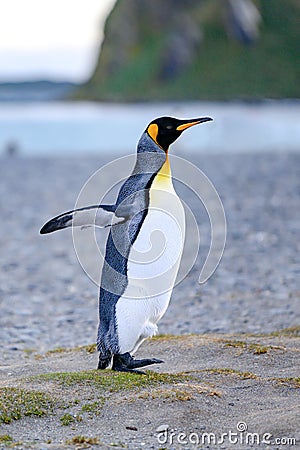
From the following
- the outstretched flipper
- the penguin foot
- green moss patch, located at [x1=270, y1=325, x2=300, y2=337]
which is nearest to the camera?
the outstretched flipper

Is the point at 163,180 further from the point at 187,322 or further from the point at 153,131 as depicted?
the point at 187,322

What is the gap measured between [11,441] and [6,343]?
261 cm

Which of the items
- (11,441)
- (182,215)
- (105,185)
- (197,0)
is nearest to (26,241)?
(105,185)

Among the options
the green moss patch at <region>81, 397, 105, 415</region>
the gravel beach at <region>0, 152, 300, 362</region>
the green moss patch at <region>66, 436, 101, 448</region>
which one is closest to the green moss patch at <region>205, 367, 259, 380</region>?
the green moss patch at <region>81, 397, 105, 415</region>

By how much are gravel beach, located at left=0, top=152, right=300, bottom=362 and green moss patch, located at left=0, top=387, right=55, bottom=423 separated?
1.56 meters

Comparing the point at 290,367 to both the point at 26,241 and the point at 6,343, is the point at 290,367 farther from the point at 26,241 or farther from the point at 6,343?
the point at 26,241

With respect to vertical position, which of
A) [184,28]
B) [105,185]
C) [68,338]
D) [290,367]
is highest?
[290,367]

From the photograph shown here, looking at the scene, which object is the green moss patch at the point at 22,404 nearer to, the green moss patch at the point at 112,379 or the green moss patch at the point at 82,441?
the green moss patch at the point at 112,379

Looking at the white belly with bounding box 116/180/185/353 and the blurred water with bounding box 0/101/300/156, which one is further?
the blurred water with bounding box 0/101/300/156

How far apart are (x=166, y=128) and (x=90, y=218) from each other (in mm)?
650

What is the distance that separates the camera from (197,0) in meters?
80.4

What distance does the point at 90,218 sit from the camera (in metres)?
4.27

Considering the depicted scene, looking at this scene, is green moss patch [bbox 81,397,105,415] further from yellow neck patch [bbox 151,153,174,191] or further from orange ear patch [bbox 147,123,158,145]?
orange ear patch [bbox 147,123,158,145]

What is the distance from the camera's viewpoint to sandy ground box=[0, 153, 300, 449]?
3.69 m
